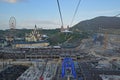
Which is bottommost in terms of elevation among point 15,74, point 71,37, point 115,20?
point 15,74

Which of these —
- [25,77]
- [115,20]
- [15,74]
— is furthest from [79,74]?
[115,20]

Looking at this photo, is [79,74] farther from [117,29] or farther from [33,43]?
[117,29]

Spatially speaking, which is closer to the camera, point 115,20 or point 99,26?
point 115,20

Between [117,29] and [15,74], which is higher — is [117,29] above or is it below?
above

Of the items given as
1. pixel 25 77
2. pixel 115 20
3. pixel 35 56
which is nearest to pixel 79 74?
pixel 25 77

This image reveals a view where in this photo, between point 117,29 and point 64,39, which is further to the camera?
point 117,29

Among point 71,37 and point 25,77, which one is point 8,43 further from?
point 25,77

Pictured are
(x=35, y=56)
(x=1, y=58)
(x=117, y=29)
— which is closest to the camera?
(x=1, y=58)

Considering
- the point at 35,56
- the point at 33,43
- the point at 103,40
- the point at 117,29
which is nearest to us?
the point at 35,56

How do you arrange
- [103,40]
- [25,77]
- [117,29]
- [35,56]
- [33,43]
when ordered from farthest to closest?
[117,29] < [103,40] < [33,43] < [35,56] < [25,77]
